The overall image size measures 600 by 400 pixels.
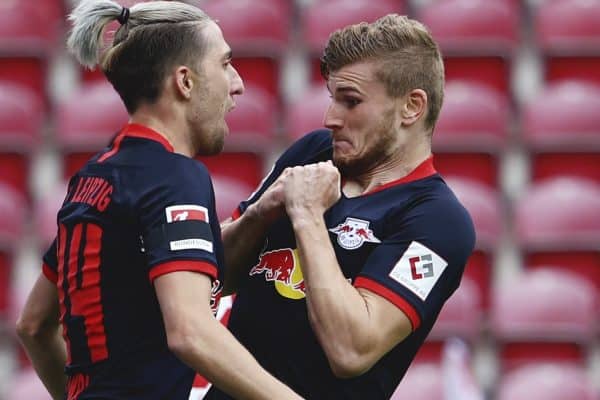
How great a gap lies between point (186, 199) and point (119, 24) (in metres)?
0.42

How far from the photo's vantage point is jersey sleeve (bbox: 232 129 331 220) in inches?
132

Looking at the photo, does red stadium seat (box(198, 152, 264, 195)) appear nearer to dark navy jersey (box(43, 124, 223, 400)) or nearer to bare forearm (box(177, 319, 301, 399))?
dark navy jersey (box(43, 124, 223, 400))

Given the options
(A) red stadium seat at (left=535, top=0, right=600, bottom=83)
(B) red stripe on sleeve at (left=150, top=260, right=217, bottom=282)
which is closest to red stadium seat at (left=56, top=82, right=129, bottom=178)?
(A) red stadium seat at (left=535, top=0, right=600, bottom=83)

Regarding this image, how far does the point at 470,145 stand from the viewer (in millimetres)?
6539

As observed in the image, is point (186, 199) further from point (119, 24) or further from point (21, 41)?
point (21, 41)

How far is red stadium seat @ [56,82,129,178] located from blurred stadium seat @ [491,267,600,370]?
6.80ft

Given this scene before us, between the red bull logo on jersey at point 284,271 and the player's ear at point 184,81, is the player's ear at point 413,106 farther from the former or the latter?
the player's ear at point 184,81

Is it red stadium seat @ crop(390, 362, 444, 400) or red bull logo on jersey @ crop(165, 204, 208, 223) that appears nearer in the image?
red bull logo on jersey @ crop(165, 204, 208, 223)

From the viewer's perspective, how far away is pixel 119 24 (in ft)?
9.57

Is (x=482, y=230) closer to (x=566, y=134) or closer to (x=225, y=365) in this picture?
(x=566, y=134)

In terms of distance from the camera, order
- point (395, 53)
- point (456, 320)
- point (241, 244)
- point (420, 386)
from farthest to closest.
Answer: point (456, 320) < point (420, 386) < point (241, 244) < point (395, 53)

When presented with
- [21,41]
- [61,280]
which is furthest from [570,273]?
[61,280]

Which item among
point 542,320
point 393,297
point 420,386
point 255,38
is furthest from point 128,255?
point 255,38

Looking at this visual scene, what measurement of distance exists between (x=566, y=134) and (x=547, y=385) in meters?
1.51
